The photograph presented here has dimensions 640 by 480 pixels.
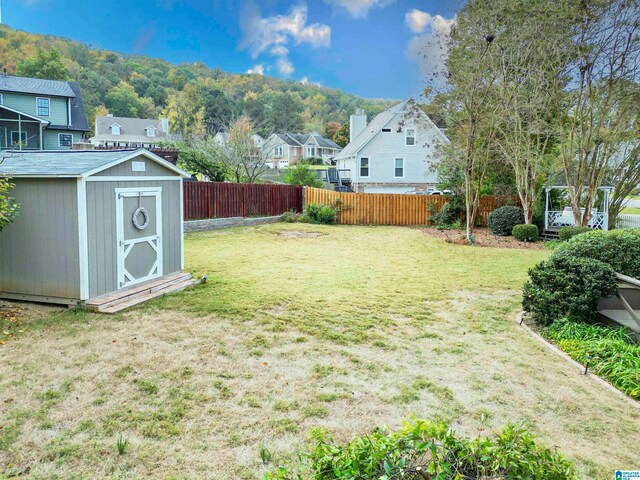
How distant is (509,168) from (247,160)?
526 inches

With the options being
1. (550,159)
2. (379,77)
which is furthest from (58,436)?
(379,77)

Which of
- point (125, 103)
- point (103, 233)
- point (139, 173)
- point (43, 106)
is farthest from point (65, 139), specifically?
point (103, 233)

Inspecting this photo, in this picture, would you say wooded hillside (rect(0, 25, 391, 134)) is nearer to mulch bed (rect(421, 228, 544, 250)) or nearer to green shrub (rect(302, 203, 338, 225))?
green shrub (rect(302, 203, 338, 225))

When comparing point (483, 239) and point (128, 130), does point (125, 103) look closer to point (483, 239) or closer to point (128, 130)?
point (128, 130)

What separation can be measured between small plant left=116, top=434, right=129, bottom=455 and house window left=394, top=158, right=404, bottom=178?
28128 mm

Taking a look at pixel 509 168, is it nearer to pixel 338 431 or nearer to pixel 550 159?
pixel 550 159

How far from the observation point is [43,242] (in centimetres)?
683

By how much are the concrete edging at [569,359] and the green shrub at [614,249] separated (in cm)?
128

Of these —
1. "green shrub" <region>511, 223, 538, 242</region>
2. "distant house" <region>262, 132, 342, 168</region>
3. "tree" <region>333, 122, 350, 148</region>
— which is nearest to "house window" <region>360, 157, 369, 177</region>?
"green shrub" <region>511, 223, 538, 242</region>

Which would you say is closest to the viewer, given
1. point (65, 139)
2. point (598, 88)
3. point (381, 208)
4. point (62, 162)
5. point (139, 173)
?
point (62, 162)

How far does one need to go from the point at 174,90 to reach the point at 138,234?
54.3 metres

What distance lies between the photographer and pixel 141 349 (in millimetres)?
5227

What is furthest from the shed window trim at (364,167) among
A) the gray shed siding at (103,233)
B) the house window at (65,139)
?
the gray shed siding at (103,233)

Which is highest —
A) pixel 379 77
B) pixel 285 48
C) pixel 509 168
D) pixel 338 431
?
pixel 285 48
